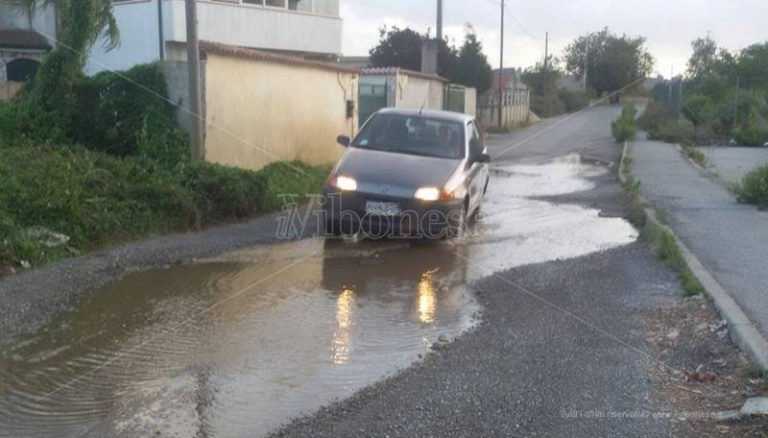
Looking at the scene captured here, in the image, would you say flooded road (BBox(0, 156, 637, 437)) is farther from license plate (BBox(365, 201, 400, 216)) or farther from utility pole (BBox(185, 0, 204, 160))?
utility pole (BBox(185, 0, 204, 160))

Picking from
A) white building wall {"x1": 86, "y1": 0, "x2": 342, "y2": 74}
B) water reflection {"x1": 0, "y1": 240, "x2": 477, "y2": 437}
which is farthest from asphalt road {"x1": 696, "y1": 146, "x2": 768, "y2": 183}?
white building wall {"x1": 86, "y1": 0, "x2": 342, "y2": 74}

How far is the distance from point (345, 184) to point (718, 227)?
503 cm

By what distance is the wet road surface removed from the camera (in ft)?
17.2

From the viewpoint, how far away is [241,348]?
6.46m

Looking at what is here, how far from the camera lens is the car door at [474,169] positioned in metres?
11.7

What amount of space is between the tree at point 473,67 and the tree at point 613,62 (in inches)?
1087

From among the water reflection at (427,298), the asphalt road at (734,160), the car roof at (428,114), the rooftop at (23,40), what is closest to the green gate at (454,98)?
the asphalt road at (734,160)

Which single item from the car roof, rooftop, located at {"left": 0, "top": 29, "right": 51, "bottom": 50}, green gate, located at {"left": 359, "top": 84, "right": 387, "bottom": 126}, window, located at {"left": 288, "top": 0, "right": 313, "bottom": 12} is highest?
window, located at {"left": 288, "top": 0, "right": 313, "bottom": 12}

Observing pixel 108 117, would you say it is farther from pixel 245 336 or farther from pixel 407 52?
pixel 407 52

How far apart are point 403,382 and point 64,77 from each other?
10.2m

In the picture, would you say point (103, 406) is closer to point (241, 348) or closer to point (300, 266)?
point (241, 348)

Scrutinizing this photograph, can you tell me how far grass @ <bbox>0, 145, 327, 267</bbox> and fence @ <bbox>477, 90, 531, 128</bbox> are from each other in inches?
1090

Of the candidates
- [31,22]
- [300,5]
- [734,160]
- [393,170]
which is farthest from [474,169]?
[300,5]

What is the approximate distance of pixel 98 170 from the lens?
426 inches
